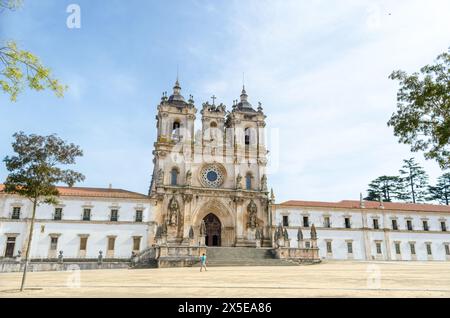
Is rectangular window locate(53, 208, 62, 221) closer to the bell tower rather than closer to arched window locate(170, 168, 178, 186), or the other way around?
the bell tower

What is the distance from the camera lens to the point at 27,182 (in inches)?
500

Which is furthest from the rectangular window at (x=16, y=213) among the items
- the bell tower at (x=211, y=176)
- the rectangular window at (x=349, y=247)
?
the rectangular window at (x=349, y=247)

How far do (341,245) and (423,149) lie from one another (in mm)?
32376

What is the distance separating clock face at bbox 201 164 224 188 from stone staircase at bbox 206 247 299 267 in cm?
998

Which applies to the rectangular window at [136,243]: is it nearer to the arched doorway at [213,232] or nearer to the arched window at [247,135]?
the arched doorway at [213,232]

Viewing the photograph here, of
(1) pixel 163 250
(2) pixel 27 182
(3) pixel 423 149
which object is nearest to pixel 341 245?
(1) pixel 163 250

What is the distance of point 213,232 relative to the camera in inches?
1561

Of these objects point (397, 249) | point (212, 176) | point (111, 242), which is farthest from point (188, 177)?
point (397, 249)

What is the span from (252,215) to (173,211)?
30.6ft

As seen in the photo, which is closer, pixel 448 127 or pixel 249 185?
pixel 448 127

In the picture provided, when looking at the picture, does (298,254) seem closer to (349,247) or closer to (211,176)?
(349,247)

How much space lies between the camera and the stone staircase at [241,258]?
2834 cm

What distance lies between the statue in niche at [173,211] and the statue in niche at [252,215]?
8387mm
